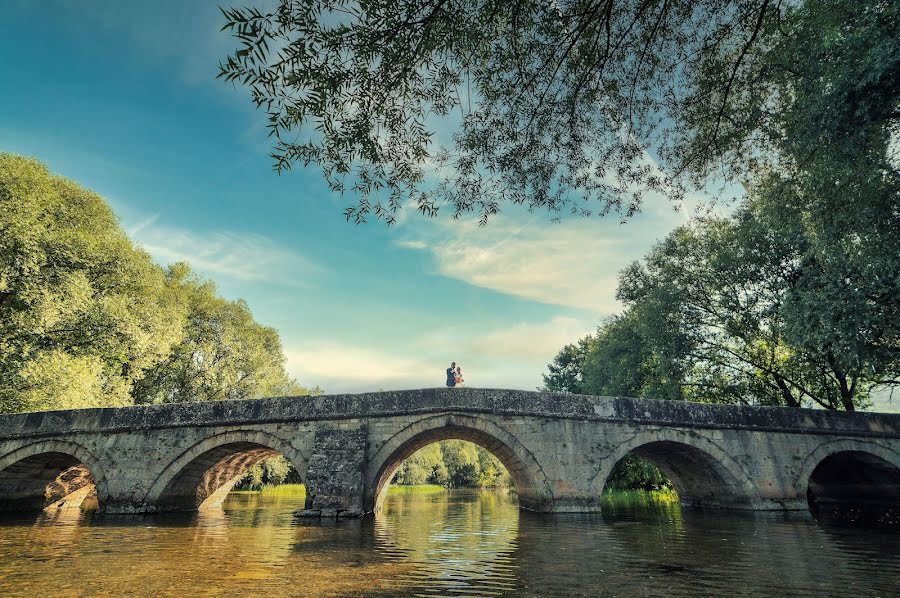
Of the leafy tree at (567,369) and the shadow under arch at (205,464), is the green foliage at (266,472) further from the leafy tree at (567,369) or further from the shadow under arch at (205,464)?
the leafy tree at (567,369)

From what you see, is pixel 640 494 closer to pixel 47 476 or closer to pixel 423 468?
pixel 423 468

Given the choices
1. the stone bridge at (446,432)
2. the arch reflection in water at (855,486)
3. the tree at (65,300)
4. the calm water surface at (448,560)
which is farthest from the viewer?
the arch reflection in water at (855,486)

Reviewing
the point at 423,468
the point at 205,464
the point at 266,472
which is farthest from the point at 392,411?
the point at 423,468

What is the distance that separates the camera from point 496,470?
2178 inches

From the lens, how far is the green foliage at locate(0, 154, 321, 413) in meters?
14.4

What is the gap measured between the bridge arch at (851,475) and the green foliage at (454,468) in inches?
1235

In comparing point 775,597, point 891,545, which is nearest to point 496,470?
point 891,545

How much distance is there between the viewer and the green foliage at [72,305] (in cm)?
1443

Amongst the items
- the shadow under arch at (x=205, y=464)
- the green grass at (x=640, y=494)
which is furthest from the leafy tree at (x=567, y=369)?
the shadow under arch at (x=205, y=464)

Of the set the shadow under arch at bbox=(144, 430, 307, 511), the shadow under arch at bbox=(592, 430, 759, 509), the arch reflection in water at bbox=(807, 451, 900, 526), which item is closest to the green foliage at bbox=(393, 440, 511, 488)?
the shadow under arch at bbox=(144, 430, 307, 511)

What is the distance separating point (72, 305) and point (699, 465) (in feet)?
74.0

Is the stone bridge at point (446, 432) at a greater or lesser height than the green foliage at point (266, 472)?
greater

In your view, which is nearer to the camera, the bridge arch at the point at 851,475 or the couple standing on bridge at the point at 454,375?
the bridge arch at the point at 851,475

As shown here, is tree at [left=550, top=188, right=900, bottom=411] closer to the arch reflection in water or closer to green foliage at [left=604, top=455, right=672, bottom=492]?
the arch reflection in water
